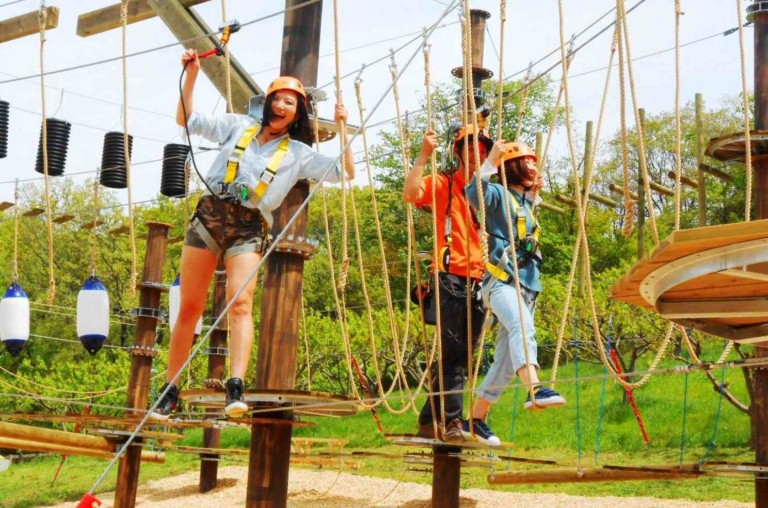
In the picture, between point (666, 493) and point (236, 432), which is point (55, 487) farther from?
point (666, 493)

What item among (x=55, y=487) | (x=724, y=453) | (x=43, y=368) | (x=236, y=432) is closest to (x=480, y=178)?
(x=724, y=453)

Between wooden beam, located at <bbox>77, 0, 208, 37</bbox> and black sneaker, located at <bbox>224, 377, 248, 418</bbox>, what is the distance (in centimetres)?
394

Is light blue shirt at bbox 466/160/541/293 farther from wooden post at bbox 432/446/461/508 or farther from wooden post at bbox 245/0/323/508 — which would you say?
wooden post at bbox 432/446/461/508

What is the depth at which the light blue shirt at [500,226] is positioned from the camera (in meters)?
4.65

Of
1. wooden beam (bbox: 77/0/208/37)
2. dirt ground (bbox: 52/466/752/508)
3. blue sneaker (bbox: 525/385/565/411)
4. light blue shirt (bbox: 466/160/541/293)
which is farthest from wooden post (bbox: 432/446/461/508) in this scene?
dirt ground (bbox: 52/466/752/508)

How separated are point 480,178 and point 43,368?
2398 cm

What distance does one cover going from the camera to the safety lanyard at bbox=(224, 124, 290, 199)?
15.0ft

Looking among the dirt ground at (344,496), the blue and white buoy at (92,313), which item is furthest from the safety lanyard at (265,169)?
the dirt ground at (344,496)

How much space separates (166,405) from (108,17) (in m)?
4.23

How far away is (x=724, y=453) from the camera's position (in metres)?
14.6

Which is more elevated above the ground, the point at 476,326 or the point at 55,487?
the point at 476,326

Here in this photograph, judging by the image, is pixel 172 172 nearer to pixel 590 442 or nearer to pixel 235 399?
pixel 235 399

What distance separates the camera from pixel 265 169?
15.2 feet

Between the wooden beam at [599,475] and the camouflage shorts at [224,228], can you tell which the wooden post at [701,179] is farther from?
the camouflage shorts at [224,228]
